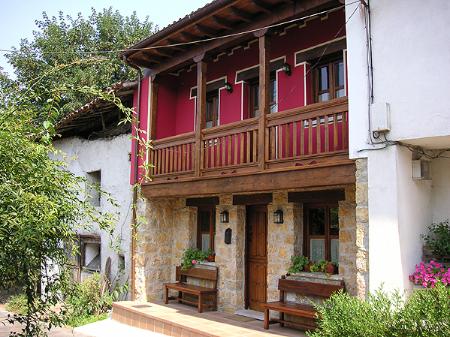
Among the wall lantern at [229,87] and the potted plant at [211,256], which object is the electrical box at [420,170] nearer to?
the wall lantern at [229,87]

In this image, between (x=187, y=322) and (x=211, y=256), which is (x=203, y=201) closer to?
(x=211, y=256)

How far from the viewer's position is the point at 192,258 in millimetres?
10523

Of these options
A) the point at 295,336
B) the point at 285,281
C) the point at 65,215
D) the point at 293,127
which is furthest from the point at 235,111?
the point at 65,215

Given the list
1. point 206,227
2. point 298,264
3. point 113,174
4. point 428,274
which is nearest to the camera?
point 428,274

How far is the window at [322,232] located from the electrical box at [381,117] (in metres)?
2.41

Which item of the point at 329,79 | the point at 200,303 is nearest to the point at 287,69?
the point at 329,79

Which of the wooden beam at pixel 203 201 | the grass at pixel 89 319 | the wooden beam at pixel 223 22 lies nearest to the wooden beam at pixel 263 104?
the wooden beam at pixel 223 22

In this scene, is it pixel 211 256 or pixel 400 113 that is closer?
pixel 400 113

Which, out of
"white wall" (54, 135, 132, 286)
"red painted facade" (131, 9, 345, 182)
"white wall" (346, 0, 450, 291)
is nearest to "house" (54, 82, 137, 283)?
"white wall" (54, 135, 132, 286)

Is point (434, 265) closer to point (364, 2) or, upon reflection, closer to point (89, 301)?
point (364, 2)

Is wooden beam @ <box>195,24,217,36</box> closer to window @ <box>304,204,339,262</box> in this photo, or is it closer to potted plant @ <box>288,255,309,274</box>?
window @ <box>304,204,339,262</box>

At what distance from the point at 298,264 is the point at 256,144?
2258 millimetres

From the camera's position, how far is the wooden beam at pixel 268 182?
660 centimetres

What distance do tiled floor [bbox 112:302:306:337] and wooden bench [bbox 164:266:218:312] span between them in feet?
0.76
